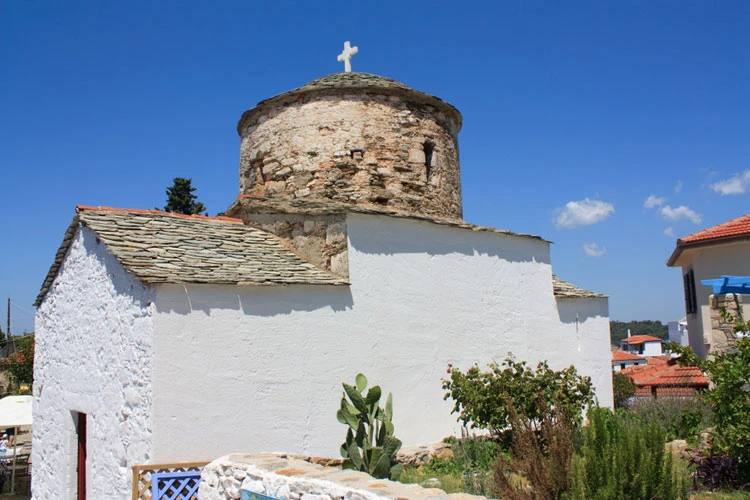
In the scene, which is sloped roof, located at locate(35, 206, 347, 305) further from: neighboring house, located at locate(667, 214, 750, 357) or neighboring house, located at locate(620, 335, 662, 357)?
neighboring house, located at locate(620, 335, 662, 357)

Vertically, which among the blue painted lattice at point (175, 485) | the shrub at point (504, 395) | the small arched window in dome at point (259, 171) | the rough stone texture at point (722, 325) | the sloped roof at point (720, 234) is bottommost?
the blue painted lattice at point (175, 485)

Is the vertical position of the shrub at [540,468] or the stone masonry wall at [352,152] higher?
the stone masonry wall at [352,152]

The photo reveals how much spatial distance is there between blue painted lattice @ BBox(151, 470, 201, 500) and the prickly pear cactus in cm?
147

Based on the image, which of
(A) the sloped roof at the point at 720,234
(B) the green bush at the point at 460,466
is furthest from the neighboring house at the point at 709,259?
(B) the green bush at the point at 460,466

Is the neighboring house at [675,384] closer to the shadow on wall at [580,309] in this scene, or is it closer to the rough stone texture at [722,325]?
the rough stone texture at [722,325]

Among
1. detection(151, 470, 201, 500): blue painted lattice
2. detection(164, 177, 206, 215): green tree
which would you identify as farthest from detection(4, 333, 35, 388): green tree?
detection(151, 470, 201, 500): blue painted lattice

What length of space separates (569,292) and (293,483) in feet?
25.6

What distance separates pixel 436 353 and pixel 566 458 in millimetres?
3468

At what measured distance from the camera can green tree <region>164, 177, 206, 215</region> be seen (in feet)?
62.1

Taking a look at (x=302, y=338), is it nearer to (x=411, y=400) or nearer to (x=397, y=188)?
(x=411, y=400)

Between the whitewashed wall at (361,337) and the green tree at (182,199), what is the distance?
11.9m

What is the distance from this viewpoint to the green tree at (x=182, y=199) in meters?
18.9

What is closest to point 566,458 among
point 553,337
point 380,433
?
point 380,433

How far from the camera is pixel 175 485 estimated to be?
5801mm
